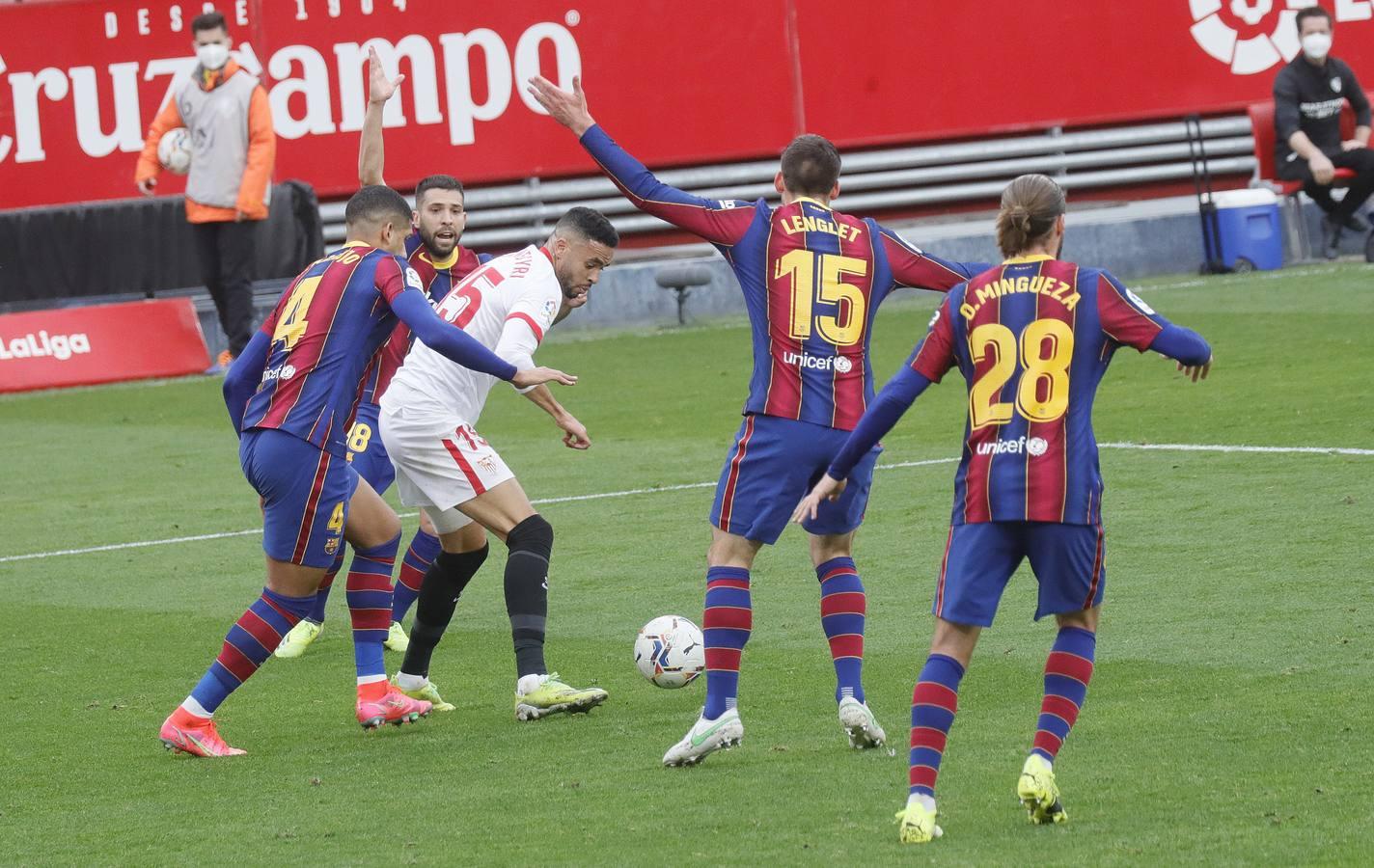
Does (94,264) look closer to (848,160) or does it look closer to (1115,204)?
(848,160)

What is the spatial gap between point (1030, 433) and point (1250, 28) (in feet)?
58.5

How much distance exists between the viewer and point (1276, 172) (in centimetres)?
2062

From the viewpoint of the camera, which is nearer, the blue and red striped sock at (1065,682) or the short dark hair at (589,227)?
the blue and red striped sock at (1065,682)

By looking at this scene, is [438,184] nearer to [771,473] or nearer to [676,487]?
[771,473]

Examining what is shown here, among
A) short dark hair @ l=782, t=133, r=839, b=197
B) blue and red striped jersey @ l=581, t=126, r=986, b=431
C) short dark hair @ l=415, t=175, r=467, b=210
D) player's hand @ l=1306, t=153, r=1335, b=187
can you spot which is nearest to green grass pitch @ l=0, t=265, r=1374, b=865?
blue and red striped jersey @ l=581, t=126, r=986, b=431

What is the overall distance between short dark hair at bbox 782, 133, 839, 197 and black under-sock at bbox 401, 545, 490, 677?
6.43 ft

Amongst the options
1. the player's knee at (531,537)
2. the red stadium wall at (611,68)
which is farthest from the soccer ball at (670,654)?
the red stadium wall at (611,68)

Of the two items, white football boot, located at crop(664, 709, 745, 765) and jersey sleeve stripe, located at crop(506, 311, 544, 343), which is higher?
jersey sleeve stripe, located at crop(506, 311, 544, 343)

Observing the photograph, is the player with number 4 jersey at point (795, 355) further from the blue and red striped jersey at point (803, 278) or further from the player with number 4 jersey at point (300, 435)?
the player with number 4 jersey at point (300, 435)

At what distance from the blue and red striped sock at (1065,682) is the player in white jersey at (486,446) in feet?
7.10

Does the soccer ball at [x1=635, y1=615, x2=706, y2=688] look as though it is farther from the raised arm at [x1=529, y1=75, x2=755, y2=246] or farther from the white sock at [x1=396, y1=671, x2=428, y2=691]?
the raised arm at [x1=529, y1=75, x2=755, y2=246]

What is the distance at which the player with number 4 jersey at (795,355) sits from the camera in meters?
6.88

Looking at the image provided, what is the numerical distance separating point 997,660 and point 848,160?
624 inches

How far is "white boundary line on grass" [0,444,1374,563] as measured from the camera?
1162cm
